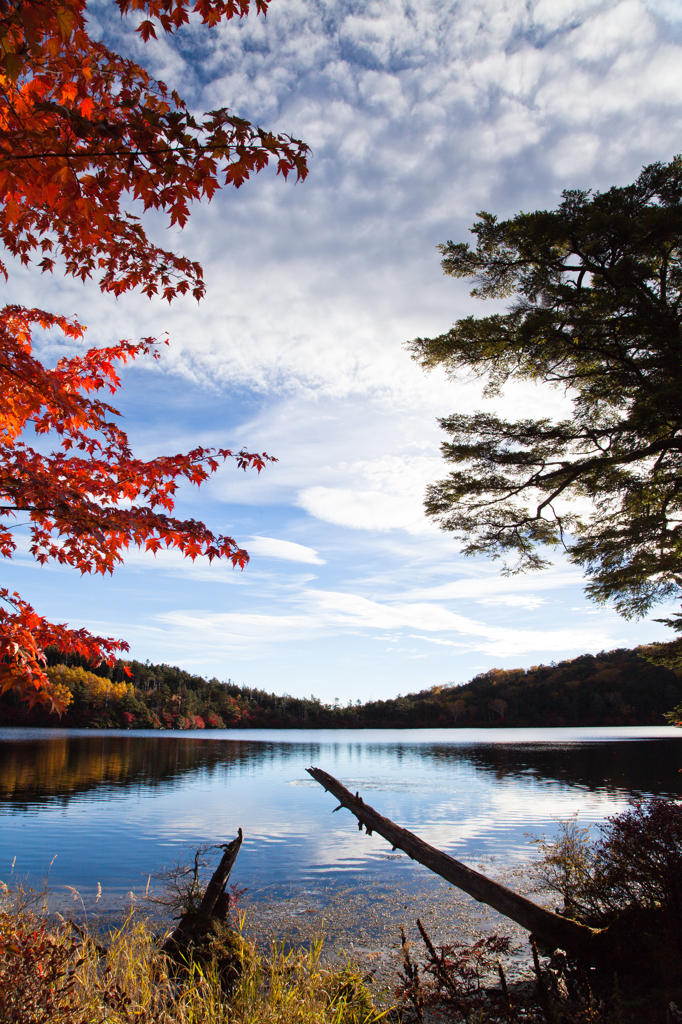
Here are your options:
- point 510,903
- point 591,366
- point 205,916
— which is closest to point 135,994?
point 205,916

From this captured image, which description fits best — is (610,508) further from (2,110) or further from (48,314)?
(2,110)

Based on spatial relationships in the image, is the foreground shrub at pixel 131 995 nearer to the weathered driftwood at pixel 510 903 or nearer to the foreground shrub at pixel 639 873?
the weathered driftwood at pixel 510 903

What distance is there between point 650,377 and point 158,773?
3997cm

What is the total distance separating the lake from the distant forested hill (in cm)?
7420

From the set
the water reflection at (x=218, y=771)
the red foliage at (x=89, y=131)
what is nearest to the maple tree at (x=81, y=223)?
the red foliage at (x=89, y=131)

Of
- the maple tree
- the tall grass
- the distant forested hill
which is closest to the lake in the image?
the tall grass

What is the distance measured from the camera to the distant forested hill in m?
118

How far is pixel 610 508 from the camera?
12.3 metres

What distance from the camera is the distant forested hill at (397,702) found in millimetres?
118312

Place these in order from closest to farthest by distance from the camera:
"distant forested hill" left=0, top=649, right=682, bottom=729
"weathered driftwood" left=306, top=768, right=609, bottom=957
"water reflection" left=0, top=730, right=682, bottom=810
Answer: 1. "weathered driftwood" left=306, top=768, right=609, bottom=957
2. "water reflection" left=0, top=730, right=682, bottom=810
3. "distant forested hill" left=0, top=649, right=682, bottom=729

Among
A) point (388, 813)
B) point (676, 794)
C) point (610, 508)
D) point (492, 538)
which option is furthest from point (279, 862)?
point (676, 794)

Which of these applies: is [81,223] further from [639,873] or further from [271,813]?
[271,813]

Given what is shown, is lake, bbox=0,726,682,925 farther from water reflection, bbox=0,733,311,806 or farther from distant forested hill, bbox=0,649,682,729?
distant forested hill, bbox=0,649,682,729

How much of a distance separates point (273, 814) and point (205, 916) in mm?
18669
